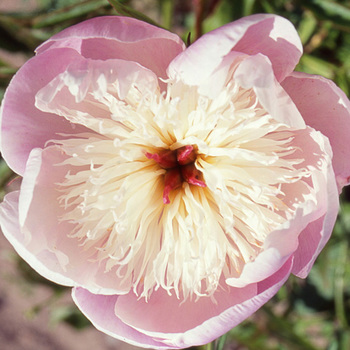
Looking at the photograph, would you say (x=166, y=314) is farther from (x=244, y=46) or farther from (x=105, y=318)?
(x=244, y=46)

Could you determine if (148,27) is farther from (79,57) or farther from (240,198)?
(240,198)

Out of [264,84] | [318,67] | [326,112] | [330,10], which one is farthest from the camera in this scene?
[318,67]

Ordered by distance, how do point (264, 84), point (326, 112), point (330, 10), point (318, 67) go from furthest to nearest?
point (318, 67)
point (330, 10)
point (326, 112)
point (264, 84)

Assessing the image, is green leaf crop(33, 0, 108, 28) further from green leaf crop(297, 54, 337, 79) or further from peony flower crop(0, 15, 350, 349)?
green leaf crop(297, 54, 337, 79)

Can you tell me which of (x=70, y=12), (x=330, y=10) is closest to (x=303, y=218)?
(x=330, y=10)

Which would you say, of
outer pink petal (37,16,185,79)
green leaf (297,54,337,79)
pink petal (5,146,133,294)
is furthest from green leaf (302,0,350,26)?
pink petal (5,146,133,294)

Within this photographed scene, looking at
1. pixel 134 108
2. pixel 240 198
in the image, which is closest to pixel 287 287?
pixel 240 198
